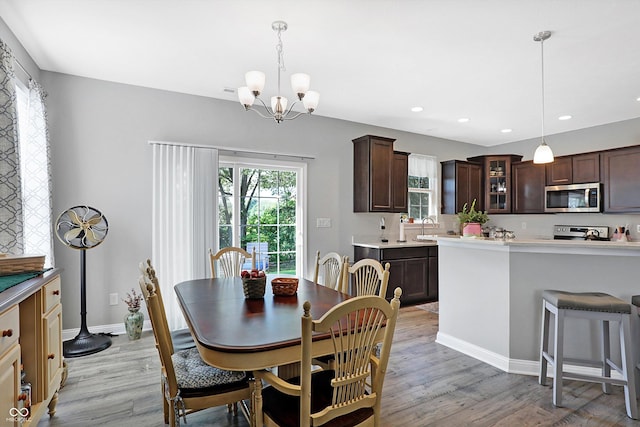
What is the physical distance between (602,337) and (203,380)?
2791 millimetres

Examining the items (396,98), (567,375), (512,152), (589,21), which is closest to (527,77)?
(589,21)

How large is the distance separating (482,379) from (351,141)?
351 centimetres

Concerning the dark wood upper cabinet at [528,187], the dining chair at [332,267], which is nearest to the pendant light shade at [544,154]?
the dining chair at [332,267]

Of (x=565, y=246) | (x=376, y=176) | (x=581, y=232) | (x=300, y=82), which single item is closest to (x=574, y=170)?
(x=581, y=232)

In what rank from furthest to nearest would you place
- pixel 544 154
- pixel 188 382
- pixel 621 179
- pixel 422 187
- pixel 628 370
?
pixel 422 187, pixel 621 179, pixel 544 154, pixel 628 370, pixel 188 382

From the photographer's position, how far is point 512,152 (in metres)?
6.39

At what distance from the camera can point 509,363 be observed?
9.09 ft

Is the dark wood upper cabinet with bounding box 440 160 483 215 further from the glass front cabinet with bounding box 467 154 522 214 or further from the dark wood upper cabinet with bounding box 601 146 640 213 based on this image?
the dark wood upper cabinet with bounding box 601 146 640 213

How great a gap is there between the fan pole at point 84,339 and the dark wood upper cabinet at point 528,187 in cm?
647

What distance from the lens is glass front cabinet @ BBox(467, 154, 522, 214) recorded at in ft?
20.0

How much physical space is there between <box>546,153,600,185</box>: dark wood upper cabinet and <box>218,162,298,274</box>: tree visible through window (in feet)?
14.3

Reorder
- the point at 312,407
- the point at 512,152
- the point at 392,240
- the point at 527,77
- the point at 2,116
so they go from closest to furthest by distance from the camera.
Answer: the point at 312,407 < the point at 2,116 < the point at 527,77 < the point at 392,240 < the point at 512,152

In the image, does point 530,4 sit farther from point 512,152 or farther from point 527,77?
point 512,152

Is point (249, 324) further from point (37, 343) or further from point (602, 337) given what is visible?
point (602, 337)
